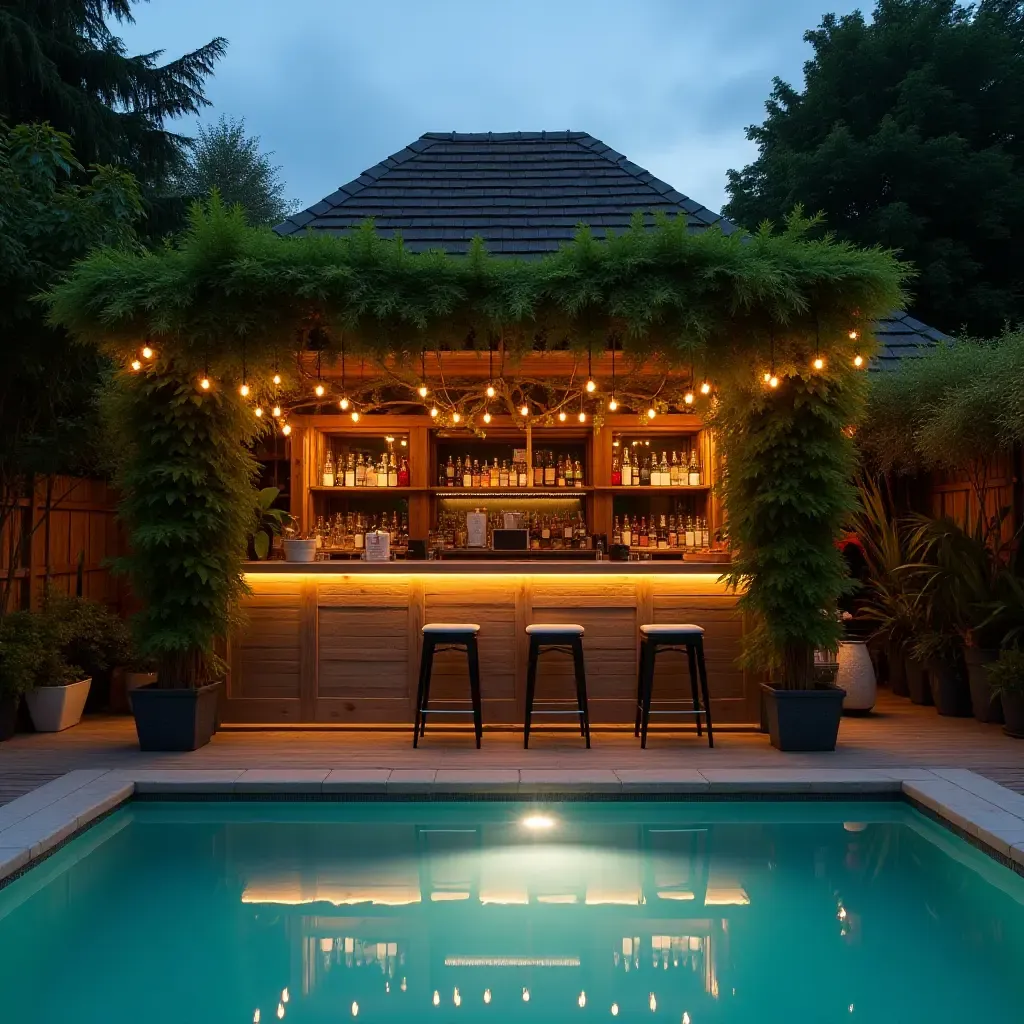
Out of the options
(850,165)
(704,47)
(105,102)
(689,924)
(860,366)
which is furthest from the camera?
(704,47)

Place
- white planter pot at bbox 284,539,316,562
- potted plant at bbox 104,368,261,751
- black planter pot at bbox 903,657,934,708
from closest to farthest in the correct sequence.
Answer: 1. potted plant at bbox 104,368,261,751
2. white planter pot at bbox 284,539,316,562
3. black planter pot at bbox 903,657,934,708

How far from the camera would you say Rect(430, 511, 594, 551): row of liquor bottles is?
30.4ft

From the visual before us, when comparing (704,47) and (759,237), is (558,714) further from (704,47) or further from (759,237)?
(704,47)

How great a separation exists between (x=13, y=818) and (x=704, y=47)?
5196 centimetres

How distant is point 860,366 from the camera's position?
6555mm

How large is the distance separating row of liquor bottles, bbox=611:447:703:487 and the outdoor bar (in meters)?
0.01

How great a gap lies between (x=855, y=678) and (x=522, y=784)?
349 centimetres

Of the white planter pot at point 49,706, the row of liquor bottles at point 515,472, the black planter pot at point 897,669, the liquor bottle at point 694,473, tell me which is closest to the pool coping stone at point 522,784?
the white planter pot at point 49,706

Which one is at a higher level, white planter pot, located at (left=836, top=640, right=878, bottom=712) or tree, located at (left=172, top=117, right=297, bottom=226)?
tree, located at (left=172, top=117, right=297, bottom=226)

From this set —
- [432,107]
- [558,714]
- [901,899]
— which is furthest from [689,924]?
[432,107]

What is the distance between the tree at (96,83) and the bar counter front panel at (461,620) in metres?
8.82

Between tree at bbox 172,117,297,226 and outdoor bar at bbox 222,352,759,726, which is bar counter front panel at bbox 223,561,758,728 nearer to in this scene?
outdoor bar at bbox 222,352,759,726

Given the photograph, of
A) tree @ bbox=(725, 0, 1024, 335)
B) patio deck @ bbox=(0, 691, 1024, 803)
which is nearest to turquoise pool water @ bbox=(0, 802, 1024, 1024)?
patio deck @ bbox=(0, 691, 1024, 803)

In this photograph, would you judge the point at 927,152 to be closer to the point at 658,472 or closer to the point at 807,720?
the point at 658,472
